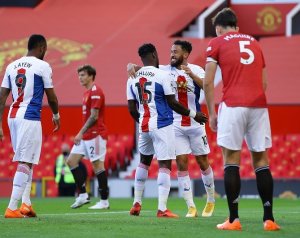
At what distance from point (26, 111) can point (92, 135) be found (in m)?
4.16

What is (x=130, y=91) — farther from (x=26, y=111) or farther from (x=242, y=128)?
(x=242, y=128)

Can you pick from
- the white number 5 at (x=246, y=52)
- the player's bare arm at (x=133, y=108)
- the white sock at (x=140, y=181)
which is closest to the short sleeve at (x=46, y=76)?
the player's bare arm at (x=133, y=108)

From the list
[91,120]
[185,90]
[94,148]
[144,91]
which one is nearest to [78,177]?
[94,148]

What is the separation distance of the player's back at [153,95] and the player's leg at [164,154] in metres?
0.09

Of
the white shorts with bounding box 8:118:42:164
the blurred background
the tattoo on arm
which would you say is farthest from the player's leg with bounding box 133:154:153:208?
the blurred background

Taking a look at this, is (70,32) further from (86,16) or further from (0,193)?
(0,193)

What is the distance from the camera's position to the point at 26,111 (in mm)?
10812

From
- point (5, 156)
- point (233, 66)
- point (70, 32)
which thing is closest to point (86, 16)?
point (70, 32)

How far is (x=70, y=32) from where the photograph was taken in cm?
3188

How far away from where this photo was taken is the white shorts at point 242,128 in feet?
29.2

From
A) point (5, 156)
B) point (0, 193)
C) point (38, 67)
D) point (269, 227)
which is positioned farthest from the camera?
point (5, 156)

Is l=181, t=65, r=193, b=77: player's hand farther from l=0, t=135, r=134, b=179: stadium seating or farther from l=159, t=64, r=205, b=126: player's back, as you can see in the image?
l=0, t=135, r=134, b=179: stadium seating

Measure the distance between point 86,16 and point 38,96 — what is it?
2234 centimetres

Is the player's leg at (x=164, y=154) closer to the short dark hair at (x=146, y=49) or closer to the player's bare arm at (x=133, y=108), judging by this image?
the player's bare arm at (x=133, y=108)
